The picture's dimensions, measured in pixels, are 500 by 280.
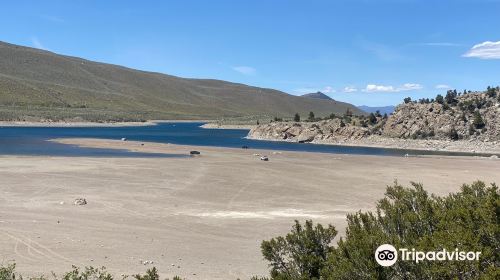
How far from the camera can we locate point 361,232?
29.5ft

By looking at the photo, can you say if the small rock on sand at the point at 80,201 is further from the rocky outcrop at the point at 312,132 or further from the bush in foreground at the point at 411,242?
the rocky outcrop at the point at 312,132

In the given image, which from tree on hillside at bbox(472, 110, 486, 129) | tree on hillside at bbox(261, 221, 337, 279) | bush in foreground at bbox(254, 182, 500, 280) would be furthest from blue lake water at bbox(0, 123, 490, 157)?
bush in foreground at bbox(254, 182, 500, 280)

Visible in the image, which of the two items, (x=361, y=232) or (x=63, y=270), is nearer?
(x=361, y=232)

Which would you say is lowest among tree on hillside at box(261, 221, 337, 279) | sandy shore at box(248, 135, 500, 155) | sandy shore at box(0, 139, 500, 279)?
sandy shore at box(0, 139, 500, 279)

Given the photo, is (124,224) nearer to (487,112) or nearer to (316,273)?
(316,273)

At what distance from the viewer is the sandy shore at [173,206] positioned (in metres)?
16.0

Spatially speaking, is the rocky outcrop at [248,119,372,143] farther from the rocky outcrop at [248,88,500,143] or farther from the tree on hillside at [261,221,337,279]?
the tree on hillside at [261,221,337,279]

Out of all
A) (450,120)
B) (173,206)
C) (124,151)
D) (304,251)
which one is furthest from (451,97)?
(304,251)

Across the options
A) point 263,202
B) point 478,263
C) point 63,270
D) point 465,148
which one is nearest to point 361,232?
point 478,263

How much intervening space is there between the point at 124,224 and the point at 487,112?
251 feet

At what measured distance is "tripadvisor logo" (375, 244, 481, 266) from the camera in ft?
22.4

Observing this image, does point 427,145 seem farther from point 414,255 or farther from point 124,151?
point 414,255

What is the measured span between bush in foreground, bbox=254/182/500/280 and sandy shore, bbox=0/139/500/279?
524 centimetres

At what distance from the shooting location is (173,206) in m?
25.0
